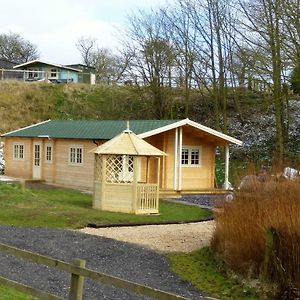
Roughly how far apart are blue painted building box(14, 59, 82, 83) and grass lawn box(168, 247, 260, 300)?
4408cm

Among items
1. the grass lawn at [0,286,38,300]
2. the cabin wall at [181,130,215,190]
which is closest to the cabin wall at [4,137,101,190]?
the cabin wall at [181,130,215,190]

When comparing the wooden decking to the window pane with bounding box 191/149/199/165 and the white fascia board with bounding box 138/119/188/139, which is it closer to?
the window pane with bounding box 191/149/199/165

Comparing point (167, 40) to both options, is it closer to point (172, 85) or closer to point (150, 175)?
point (172, 85)

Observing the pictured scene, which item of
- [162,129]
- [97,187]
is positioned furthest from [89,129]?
[97,187]

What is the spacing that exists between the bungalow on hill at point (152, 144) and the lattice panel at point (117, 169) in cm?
440

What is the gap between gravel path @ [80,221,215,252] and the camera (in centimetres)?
1252

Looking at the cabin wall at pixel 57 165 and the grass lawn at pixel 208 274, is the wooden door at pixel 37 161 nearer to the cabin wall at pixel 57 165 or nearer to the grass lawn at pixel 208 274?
the cabin wall at pixel 57 165

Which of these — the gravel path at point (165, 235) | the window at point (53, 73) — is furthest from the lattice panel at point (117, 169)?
the window at point (53, 73)

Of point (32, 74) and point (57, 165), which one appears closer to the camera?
point (57, 165)

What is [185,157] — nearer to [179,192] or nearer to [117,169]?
[179,192]

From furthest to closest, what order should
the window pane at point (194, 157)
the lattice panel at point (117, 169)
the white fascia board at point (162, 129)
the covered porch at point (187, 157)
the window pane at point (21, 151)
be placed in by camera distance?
the window pane at point (21, 151) → the window pane at point (194, 157) → the covered porch at point (187, 157) → the white fascia board at point (162, 129) → the lattice panel at point (117, 169)

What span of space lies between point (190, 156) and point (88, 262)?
593 inches

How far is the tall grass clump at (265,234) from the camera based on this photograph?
27.9 feet

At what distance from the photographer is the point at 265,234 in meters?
9.05
